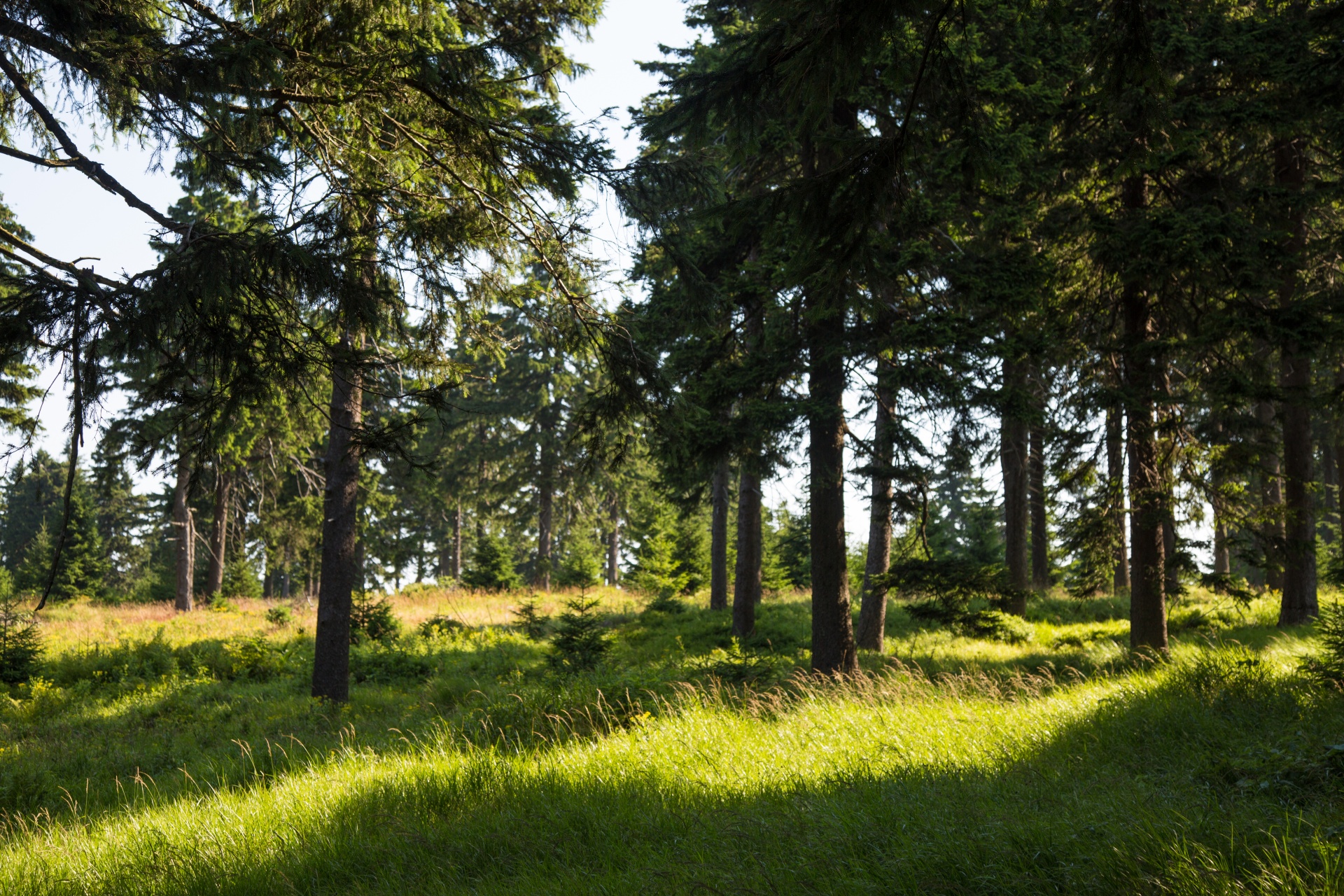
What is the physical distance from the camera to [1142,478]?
402 inches

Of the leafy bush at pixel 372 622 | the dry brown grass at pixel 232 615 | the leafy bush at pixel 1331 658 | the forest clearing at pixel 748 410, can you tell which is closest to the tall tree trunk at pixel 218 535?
the dry brown grass at pixel 232 615

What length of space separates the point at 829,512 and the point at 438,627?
10526 millimetres

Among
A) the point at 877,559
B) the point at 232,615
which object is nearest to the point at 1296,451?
the point at 877,559

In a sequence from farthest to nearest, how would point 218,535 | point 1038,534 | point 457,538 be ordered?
point 457,538 → point 218,535 → point 1038,534

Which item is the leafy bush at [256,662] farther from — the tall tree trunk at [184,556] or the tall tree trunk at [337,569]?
the tall tree trunk at [184,556]

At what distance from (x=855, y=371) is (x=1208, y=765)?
635cm

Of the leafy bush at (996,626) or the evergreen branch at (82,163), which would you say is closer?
the evergreen branch at (82,163)

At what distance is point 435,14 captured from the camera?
6.82 m

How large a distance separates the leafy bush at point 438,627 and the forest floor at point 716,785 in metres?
5.06

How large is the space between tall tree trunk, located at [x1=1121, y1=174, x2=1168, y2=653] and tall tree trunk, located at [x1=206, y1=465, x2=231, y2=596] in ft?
73.2

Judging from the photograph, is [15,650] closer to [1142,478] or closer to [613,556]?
[1142,478]

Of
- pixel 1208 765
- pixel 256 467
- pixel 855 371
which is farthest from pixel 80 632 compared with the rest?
pixel 1208 765

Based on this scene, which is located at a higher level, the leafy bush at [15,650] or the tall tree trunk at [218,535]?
the tall tree trunk at [218,535]

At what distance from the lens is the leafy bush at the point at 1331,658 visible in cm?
630
